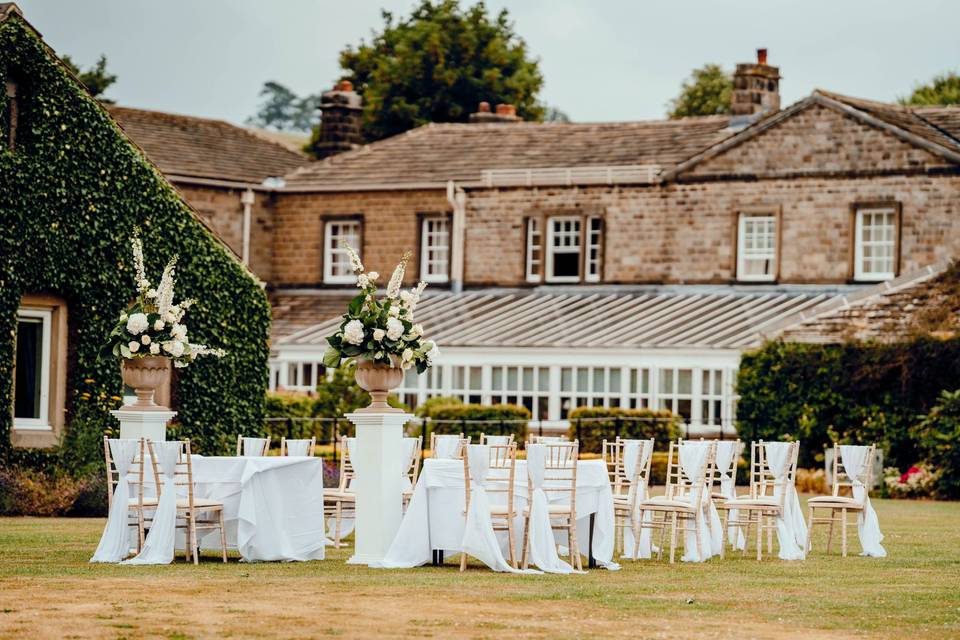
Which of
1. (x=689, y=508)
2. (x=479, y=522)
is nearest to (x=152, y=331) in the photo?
(x=479, y=522)

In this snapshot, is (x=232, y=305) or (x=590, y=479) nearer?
(x=590, y=479)

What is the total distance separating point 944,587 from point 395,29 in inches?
1681

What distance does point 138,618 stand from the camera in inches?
443

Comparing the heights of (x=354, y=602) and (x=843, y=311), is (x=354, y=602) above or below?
below

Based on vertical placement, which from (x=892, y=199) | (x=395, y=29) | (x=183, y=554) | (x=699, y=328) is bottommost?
(x=183, y=554)

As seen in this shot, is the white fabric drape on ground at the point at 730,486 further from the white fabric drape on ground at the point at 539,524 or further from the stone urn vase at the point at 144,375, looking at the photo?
the stone urn vase at the point at 144,375

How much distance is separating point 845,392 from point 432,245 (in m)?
12.4

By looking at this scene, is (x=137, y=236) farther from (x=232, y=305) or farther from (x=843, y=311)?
(x=843, y=311)

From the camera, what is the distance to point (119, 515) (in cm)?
1529

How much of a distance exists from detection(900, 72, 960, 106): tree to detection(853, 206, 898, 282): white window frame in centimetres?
2423

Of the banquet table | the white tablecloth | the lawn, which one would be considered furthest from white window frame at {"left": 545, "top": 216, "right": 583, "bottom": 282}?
the white tablecloth

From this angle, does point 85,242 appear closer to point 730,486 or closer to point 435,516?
point 730,486

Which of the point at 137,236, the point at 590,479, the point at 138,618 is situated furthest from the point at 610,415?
the point at 138,618

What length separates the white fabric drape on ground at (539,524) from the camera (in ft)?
48.0
